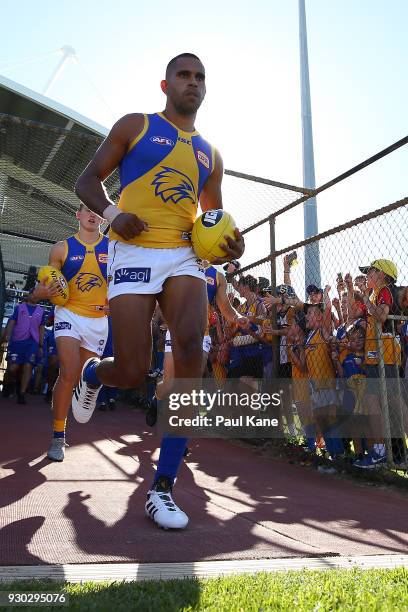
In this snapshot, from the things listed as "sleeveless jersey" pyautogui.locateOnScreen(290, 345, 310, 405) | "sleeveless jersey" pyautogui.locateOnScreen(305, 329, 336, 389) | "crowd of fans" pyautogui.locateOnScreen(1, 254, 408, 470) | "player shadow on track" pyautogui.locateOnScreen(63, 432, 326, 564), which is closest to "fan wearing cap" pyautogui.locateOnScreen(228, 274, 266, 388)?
"crowd of fans" pyautogui.locateOnScreen(1, 254, 408, 470)

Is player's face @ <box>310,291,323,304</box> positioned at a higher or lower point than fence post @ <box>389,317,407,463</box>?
higher

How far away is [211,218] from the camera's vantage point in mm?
3254

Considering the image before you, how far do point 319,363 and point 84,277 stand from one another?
2.68 metres

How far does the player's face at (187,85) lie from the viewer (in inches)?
137

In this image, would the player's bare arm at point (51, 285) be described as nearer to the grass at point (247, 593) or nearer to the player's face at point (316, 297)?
the player's face at point (316, 297)

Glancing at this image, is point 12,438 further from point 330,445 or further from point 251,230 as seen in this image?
point 251,230

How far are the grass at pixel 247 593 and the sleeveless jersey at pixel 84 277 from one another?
3.48 metres

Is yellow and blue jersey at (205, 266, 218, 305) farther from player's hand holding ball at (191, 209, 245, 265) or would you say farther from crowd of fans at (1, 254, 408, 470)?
player's hand holding ball at (191, 209, 245, 265)

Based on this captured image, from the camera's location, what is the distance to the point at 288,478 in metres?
5.14

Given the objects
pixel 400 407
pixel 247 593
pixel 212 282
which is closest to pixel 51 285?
pixel 212 282

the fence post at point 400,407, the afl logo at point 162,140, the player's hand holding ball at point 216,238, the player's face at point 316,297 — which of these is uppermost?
the afl logo at point 162,140

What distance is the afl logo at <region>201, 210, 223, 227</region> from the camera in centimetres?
323

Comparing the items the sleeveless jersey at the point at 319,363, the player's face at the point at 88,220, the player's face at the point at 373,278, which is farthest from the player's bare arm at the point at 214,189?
the sleeveless jersey at the point at 319,363

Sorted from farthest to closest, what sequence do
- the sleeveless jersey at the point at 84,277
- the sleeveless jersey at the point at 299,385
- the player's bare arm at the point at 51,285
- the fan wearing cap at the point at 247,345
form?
the fan wearing cap at the point at 247,345, the sleeveless jersey at the point at 299,385, the sleeveless jersey at the point at 84,277, the player's bare arm at the point at 51,285
